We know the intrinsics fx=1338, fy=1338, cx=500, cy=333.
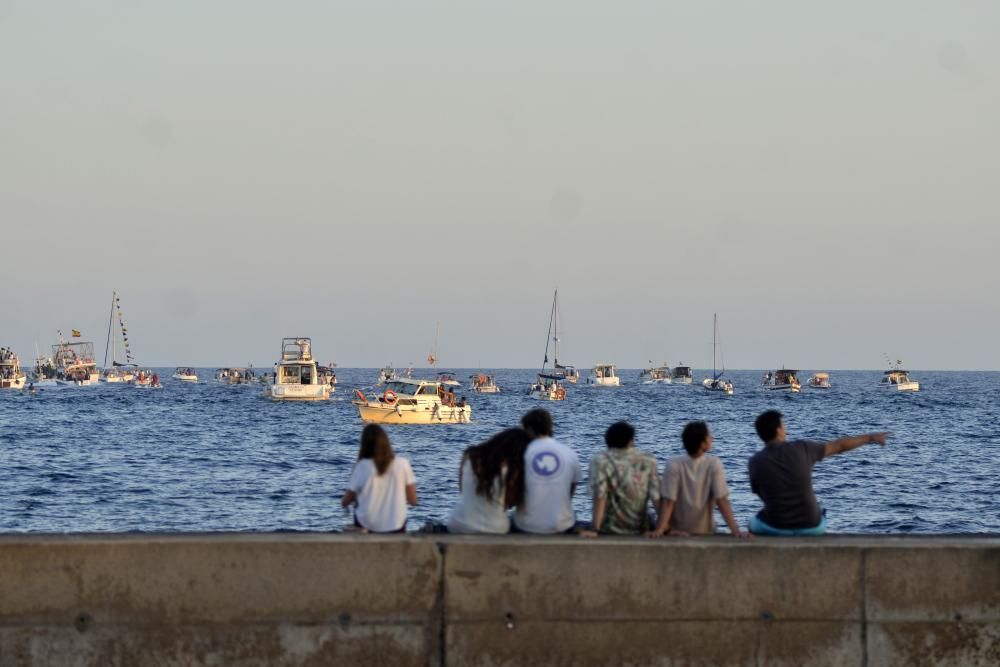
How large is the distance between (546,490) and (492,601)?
113cm

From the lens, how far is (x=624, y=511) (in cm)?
891

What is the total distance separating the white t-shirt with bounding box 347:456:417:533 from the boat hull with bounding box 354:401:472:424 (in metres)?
63.4

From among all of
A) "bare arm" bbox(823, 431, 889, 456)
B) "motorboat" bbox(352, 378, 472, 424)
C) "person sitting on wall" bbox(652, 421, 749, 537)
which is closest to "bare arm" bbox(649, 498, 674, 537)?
"person sitting on wall" bbox(652, 421, 749, 537)

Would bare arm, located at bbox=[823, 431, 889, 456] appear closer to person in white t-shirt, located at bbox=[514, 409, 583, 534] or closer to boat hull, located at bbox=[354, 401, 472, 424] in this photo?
person in white t-shirt, located at bbox=[514, 409, 583, 534]

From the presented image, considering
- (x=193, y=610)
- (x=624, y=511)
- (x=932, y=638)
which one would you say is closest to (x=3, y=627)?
(x=193, y=610)

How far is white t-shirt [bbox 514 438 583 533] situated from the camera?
869cm

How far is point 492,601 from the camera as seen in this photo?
7766 mm

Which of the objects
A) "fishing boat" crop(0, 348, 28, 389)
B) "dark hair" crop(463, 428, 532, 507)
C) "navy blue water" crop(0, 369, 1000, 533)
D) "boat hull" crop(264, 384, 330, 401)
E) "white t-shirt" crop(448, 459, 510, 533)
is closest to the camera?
"white t-shirt" crop(448, 459, 510, 533)

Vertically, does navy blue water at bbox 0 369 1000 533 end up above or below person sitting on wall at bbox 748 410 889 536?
below

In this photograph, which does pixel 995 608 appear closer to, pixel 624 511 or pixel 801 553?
pixel 801 553

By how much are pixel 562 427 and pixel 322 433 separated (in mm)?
15615

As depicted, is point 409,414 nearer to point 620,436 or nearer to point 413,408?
point 413,408

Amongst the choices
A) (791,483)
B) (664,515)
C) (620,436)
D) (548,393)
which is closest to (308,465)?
(620,436)

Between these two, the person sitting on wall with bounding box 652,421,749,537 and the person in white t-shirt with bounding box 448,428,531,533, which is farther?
the person sitting on wall with bounding box 652,421,749,537
